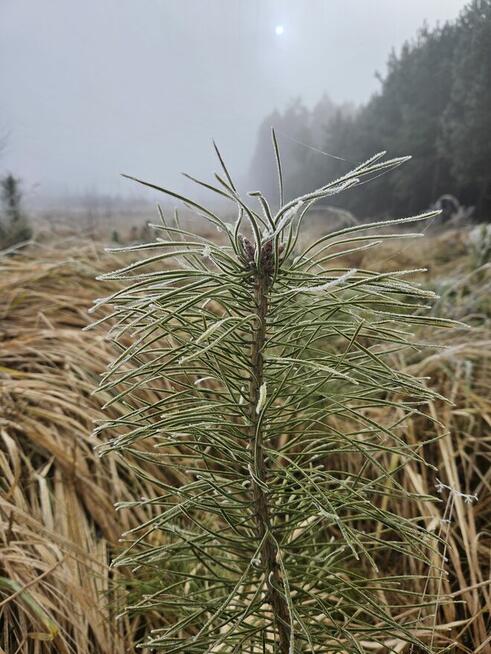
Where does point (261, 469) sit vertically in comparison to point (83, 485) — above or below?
above

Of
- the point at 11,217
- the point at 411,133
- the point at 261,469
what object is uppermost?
the point at 411,133

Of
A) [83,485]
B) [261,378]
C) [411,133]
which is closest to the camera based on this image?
[261,378]

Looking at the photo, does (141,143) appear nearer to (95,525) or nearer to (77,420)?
(77,420)

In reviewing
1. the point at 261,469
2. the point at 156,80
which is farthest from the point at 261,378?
the point at 156,80

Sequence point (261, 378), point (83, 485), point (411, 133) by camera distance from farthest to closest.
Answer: point (411, 133) → point (83, 485) → point (261, 378)

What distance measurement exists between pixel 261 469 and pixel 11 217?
165cm

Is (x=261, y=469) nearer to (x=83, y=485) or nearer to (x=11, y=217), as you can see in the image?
(x=83, y=485)

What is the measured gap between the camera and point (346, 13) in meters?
1.43

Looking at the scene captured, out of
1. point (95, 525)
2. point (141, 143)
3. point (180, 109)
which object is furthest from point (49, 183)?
point (95, 525)

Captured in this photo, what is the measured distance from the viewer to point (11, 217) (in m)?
1.73

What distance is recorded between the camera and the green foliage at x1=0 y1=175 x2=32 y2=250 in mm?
1713

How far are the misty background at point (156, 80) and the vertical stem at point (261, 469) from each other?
53.4 inches

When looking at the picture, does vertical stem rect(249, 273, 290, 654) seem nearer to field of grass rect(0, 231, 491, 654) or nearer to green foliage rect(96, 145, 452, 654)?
green foliage rect(96, 145, 452, 654)

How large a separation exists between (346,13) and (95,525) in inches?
56.4
